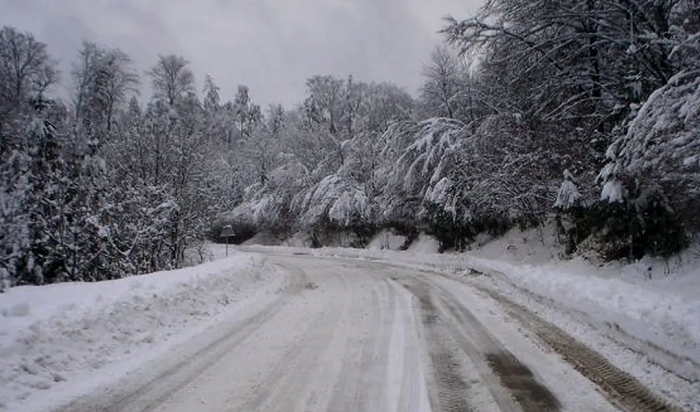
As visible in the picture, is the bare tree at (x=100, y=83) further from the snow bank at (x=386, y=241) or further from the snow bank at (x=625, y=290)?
the snow bank at (x=625, y=290)

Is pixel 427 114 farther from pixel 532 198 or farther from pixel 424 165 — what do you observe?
pixel 532 198

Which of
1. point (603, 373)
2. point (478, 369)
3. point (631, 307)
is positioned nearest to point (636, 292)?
point (631, 307)

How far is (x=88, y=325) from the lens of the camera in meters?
7.21

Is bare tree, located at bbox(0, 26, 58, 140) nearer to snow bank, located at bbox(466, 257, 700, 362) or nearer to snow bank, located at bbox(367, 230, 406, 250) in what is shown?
snow bank, located at bbox(367, 230, 406, 250)

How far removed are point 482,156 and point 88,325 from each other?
18.8 metres

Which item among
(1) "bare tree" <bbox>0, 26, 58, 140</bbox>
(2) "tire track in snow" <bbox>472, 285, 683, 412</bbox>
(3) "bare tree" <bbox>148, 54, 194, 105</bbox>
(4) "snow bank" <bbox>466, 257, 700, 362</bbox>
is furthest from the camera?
(3) "bare tree" <bbox>148, 54, 194, 105</bbox>

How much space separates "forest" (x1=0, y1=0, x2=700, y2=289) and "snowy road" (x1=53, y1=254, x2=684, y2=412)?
178 inches

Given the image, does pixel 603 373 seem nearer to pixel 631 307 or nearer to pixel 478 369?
pixel 478 369

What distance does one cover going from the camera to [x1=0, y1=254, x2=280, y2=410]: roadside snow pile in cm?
572

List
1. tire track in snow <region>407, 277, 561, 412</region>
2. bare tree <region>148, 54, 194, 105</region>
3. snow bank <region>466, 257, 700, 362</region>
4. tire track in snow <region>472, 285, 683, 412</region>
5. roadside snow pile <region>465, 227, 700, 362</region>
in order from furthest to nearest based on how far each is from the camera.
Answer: bare tree <region>148, 54, 194, 105</region>, roadside snow pile <region>465, 227, 700, 362</region>, snow bank <region>466, 257, 700, 362</region>, tire track in snow <region>407, 277, 561, 412</region>, tire track in snow <region>472, 285, 683, 412</region>

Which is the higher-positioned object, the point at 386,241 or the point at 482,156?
the point at 482,156

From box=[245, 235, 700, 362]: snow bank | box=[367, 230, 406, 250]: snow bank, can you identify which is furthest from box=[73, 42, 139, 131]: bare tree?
box=[245, 235, 700, 362]: snow bank

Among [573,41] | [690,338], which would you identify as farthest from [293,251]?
[690,338]

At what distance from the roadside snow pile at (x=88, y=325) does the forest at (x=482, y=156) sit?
4.80 meters
